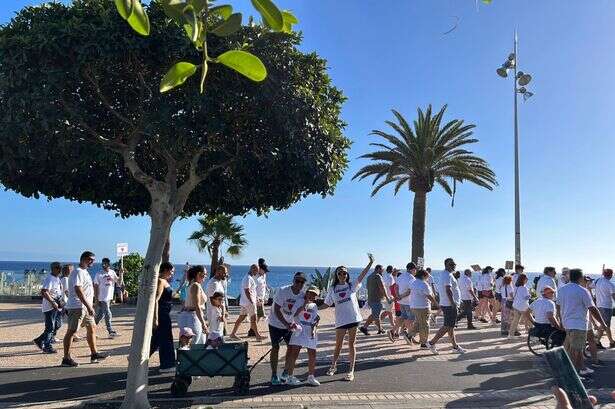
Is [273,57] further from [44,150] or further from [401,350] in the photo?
[401,350]

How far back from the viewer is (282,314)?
27.9 ft

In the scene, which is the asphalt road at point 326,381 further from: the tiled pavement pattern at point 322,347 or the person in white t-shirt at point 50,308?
the person in white t-shirt at point 50,308

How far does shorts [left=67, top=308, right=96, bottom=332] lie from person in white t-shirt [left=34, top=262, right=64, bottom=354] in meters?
1.52

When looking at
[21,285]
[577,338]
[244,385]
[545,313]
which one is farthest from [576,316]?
[21,285]

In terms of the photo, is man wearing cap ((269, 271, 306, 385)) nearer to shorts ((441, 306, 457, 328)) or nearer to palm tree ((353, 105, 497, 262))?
shorts ((441, 306, 457, 328))

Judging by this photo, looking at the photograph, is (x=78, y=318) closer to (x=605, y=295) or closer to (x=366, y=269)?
(x=366, y=269)

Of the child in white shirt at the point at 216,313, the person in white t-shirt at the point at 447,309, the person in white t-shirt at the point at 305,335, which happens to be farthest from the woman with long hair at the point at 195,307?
the person in white t-shirt at the point at 447,309

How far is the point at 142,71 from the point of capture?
6789 mm

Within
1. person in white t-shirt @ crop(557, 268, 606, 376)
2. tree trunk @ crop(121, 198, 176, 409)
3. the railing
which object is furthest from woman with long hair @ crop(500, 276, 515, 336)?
the railing

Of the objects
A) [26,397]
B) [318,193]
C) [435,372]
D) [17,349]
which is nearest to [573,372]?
[318,193]

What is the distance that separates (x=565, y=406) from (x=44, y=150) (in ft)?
19.7

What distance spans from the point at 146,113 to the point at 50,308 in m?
6.53

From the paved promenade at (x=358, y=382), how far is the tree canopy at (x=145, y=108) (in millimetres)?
2899

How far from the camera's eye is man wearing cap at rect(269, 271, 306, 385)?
27.9 ft
